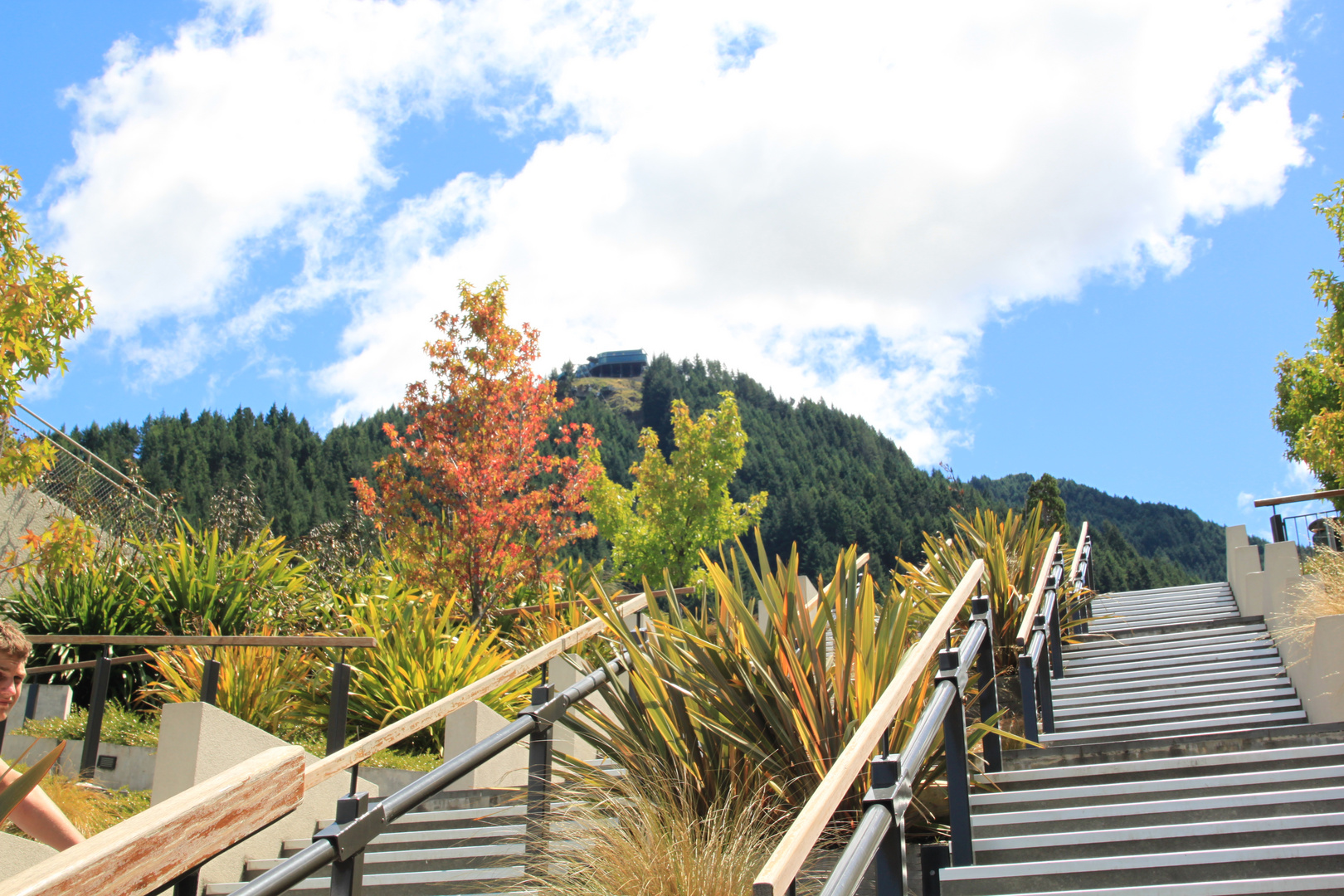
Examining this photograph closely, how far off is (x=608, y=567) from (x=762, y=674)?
14.1 m

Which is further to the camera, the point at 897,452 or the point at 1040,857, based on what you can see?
the point at 897,452

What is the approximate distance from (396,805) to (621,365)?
182915 mm

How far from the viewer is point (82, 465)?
53.3 ft

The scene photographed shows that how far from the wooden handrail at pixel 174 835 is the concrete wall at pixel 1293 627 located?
598cm

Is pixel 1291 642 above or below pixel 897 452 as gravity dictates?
below

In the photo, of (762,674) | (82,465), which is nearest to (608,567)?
(82,465)

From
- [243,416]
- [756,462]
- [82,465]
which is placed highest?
→ [756,462]

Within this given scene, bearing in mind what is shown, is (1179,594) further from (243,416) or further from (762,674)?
(243,416)

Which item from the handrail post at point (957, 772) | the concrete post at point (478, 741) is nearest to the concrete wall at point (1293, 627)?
the handrail post at point (957, 772)

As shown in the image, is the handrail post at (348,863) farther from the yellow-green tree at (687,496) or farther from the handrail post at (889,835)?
the yellow-green tree at (687,496)

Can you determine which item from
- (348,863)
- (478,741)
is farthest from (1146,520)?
(348,863)

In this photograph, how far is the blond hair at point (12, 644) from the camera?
208 cm

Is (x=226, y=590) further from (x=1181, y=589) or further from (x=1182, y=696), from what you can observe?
(x=1181, y=589)

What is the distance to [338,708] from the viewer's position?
5.29 metres
